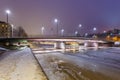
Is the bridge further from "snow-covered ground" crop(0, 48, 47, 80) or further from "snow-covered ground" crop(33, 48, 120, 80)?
"snow-covered ground" crop(0, 48, 47, 80)

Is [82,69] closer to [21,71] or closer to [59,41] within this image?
[21,71]

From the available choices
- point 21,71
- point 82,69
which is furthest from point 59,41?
point 21,71

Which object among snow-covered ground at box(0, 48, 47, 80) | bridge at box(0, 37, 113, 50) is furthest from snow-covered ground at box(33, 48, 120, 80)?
bridge at box(0, 37, 113, 50)

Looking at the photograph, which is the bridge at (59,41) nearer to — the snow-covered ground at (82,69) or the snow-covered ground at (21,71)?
the snow-covered ground at (82,69)

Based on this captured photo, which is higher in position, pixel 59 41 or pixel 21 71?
pixel 59 41

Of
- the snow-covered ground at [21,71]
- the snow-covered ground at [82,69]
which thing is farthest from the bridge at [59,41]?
the snow-covered ground at [21,71]

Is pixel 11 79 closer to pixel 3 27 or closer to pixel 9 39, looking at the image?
pixel 9 39

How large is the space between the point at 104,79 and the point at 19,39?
51214 millimetres

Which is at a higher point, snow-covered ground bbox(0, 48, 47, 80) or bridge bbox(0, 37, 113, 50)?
bridge bbox(0, 37, 113, 50)

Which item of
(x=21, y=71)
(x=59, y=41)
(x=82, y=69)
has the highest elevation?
(x=59, y=41)

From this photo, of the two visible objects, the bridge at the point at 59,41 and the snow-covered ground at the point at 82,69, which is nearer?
the snow-covered ground at the point at 82,69

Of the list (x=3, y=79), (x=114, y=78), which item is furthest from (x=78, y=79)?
(x=3, y=79)

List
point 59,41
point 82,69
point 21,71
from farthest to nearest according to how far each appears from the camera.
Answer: point 59,41 → point 82,69 → point 21,71

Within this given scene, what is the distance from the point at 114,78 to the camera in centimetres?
1922
